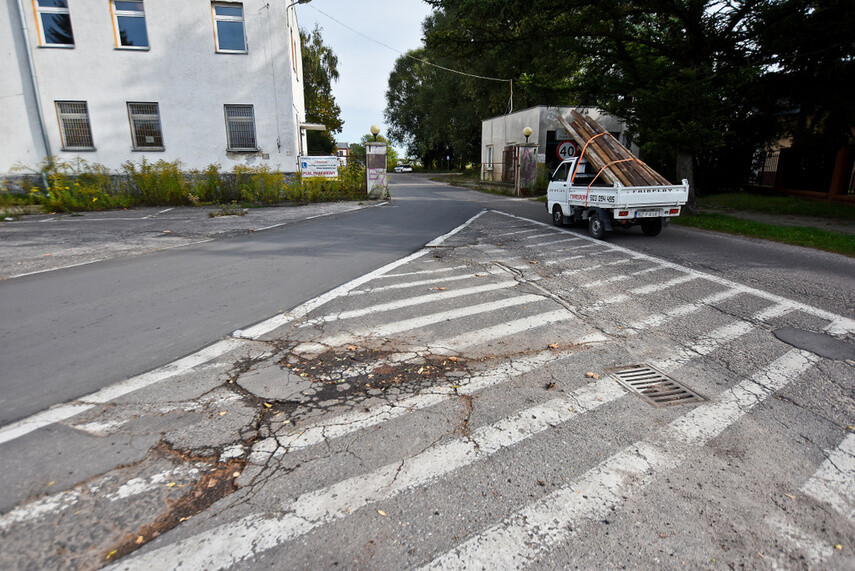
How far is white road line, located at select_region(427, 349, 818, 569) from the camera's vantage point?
2.28 metres

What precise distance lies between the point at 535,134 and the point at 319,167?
13.0 meters

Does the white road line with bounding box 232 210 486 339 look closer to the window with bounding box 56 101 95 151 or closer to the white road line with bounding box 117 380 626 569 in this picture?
the white road line with bounding box 117 380 626 569

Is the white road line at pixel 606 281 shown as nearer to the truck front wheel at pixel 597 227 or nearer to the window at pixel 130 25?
the truck front wheel at pixel 597 227

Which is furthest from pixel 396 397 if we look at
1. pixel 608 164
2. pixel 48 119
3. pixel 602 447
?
pixel 48 119

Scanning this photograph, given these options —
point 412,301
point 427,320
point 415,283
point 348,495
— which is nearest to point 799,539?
point 348,495

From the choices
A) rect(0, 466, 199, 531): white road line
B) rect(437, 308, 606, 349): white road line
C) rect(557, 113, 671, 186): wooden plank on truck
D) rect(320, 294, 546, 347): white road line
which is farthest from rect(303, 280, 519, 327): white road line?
rect(557, 113, 671, 186): wooden plank on truck

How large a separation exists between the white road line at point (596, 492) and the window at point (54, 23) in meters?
23.9

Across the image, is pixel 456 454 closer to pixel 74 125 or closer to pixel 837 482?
pixel 837 482

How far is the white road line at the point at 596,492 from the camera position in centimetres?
228

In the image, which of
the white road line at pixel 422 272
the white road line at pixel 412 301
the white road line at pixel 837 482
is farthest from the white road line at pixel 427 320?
the white road line at pixel 837 482

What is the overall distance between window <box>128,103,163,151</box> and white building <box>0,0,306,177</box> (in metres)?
0.04

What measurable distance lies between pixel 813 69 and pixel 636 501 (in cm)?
1909

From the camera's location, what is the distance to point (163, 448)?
10.3 ft

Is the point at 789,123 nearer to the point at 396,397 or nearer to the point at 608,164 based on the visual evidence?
the point at 608,164
